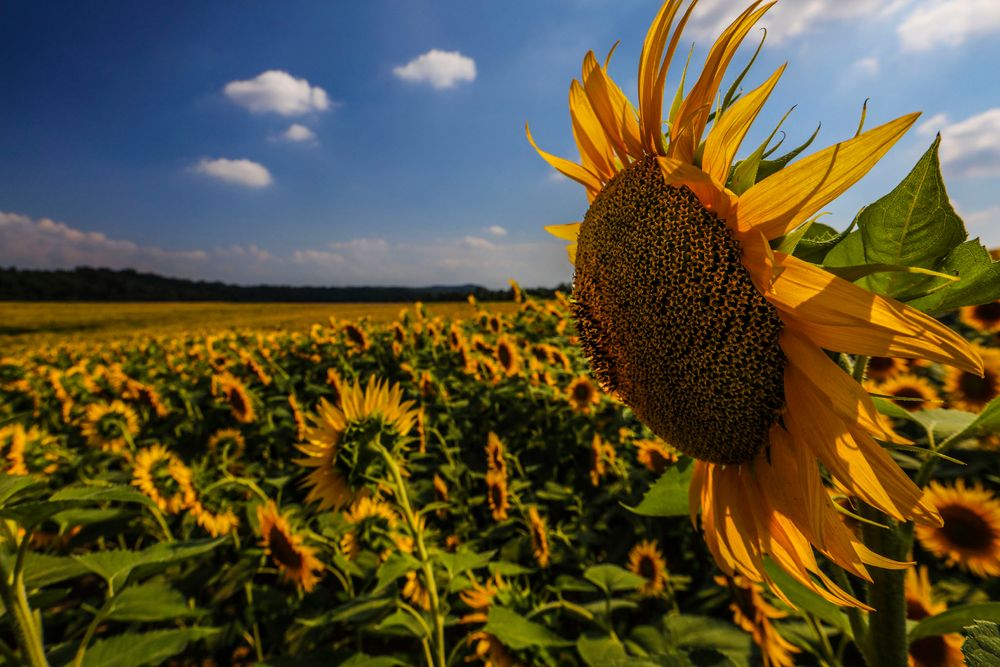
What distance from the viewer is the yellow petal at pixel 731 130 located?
1.76ft

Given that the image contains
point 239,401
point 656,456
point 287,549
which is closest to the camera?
point 287,549

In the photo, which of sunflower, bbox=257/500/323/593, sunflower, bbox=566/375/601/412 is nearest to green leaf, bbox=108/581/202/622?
sunflower, bbox=257/500/323/593

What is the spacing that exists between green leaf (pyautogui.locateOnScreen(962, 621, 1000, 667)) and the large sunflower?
0.36 feet

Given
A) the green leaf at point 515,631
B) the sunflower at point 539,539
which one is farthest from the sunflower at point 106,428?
the green leaf at point 515,631

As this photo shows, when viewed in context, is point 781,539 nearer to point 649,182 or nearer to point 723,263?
point 723,263

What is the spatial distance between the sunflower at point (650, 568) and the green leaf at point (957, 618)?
168 centimetres

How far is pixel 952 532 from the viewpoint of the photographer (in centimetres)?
184

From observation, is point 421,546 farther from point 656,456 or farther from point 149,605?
point 656,456

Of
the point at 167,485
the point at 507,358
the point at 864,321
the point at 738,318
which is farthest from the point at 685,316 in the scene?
the point at 507,358

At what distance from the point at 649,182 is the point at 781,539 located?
531 mm

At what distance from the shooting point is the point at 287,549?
2127 mm

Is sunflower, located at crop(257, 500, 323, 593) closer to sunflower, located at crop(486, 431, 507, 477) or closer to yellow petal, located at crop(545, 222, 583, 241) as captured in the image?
sunflower, located at crop(486, 431, 507, 477)

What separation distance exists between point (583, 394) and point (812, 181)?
3.09 meters

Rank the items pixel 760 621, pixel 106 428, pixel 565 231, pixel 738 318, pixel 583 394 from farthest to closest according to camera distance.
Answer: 1. pixel 106 428
2. pixel 583 394
3. pixel 760 621
4. pixel 565 231
5. pixel 738 318
